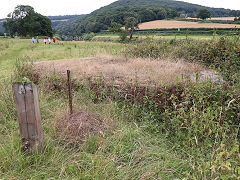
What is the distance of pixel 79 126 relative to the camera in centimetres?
297

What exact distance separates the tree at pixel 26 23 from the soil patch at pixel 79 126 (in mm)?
50581

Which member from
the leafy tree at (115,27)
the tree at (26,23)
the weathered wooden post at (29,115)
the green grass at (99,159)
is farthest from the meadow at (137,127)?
the tree at (26,23)

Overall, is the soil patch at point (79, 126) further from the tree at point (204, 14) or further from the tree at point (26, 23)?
the tree at point (204, 14)

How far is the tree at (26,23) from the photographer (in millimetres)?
47250

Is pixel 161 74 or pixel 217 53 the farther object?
pixel 217 53

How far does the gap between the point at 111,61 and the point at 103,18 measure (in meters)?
73.9

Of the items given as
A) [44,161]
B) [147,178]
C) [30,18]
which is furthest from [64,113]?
[30,18]

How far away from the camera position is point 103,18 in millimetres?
75062

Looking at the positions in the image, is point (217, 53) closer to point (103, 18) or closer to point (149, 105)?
point (149, 105)

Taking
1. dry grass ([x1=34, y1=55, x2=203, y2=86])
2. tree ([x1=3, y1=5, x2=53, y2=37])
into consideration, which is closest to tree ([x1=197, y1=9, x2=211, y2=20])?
tree ([x1=3, y1=5, x2=53, y2=37])

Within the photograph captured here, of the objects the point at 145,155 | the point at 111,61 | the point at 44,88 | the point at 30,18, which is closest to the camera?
the point at 145,155

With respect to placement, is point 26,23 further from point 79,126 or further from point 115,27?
point 79,126

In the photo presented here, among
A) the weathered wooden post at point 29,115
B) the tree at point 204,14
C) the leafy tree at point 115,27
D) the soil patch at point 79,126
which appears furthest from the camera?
the tree at point 204,14

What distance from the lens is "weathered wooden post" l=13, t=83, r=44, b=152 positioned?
2080mm
